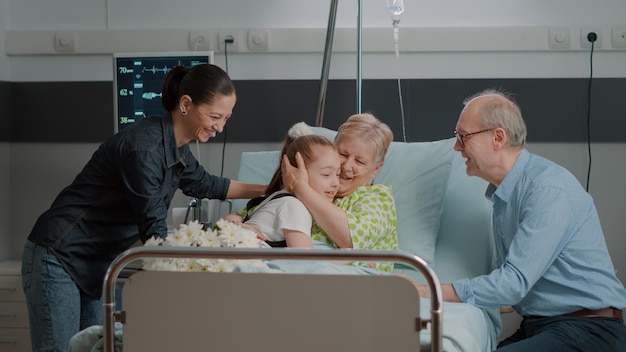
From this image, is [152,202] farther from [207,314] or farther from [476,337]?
[476,337]

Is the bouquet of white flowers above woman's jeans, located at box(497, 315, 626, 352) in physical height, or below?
above

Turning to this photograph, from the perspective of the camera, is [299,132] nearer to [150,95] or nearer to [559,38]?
[150,95]

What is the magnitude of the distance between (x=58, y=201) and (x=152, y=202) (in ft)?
1.35

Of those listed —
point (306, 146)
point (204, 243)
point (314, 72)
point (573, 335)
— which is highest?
point (314, 72)

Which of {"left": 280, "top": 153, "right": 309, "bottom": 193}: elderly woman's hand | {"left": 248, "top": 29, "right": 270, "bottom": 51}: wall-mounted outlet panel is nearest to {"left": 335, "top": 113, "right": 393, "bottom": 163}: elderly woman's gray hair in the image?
{"left": 280, "top": 153, "right": 309, "bottom": 193}: elderly woman's hand

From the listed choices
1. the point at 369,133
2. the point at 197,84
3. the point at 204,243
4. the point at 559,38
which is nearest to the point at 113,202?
the point at 197,84

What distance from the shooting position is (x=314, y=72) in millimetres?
4266

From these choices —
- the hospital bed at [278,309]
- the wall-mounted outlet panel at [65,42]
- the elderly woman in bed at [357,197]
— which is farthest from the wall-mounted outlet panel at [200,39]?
the hospital bed at [278,309]

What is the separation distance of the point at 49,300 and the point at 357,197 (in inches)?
41.1

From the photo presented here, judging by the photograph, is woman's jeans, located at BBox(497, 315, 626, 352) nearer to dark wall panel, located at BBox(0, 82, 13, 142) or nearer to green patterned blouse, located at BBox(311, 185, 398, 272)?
green patterned blouse, located at BBox(311, 185, 398, 272)

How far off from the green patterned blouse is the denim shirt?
22.0 inches

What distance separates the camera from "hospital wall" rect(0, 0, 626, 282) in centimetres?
415

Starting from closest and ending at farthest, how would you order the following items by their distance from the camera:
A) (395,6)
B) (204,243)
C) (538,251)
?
1. (204,243)
2. (538,251)
3. (395,6)

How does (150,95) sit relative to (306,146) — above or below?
above
